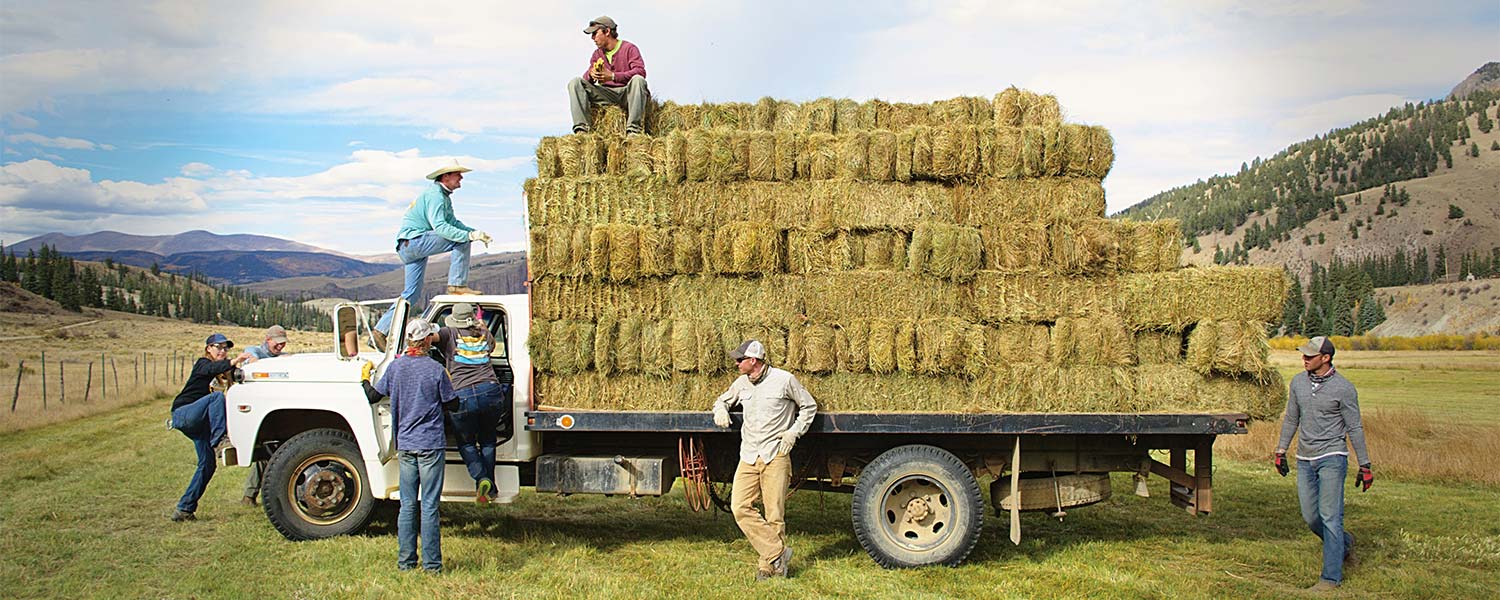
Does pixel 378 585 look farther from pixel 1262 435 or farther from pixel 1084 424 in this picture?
pixel 1262 435

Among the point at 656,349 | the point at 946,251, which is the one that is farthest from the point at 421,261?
the point at 946,251

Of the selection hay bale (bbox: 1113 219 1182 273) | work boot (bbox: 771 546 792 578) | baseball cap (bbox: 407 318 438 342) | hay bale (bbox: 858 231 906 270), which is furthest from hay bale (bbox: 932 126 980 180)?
baseball cap (bbox: 407 318 438 342)

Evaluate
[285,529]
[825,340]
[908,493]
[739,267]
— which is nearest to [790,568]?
[908,493]

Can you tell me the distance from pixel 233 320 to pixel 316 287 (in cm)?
1284

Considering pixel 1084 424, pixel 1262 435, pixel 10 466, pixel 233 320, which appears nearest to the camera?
pixel 1084 424

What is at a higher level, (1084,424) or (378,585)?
(1084,424)

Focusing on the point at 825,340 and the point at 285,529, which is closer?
the point at 825,340

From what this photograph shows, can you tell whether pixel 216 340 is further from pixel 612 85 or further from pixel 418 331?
pixel 612 85

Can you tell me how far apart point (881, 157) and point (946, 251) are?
914 mm

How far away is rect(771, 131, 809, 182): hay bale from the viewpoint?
722 centimetres

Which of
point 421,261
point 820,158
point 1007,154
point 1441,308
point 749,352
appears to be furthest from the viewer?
point 1441,308

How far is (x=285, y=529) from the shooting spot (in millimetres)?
7414

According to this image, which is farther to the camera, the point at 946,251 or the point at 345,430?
the point at 345,430

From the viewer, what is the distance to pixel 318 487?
750 centimetres
